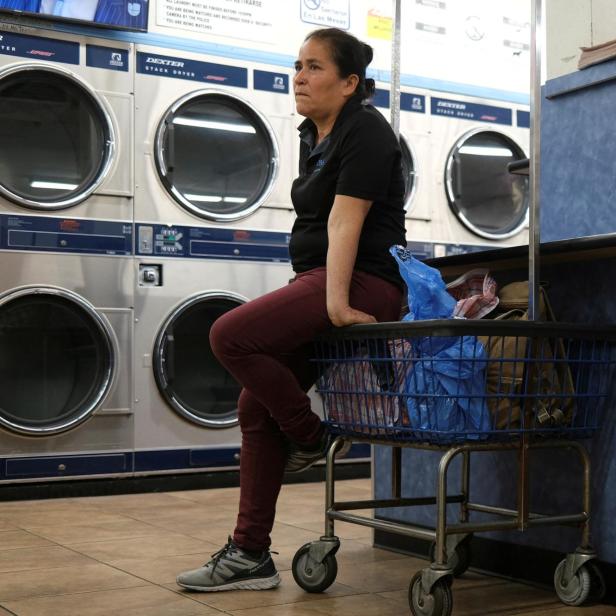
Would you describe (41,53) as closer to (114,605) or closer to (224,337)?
(224,337)

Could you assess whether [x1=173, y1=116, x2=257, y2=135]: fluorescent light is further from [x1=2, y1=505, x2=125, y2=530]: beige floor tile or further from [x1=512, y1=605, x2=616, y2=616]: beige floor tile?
[x1=512, y1=605, x2=616, y2=616]: beige floor tile

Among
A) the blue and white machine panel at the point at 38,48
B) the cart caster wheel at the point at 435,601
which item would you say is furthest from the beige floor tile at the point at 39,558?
the blue and white machine panel at the point at 38,48

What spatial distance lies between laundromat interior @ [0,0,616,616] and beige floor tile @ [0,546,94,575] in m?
0.02

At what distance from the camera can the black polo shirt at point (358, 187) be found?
226 cm

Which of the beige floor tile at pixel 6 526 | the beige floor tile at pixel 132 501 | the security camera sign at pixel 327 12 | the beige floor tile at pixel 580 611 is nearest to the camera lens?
the beige floor tile at pixel 580 611

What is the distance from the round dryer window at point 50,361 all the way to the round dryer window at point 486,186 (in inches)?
82.5

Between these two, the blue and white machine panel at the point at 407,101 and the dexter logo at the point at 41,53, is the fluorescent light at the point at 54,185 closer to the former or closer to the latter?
the dexter logo at the point at 41,53

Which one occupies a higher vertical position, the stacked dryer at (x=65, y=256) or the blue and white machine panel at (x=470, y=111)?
the blue and white machine panel at (x=470, y=111)

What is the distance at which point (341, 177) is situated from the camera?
226 cm

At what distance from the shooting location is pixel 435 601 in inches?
79.4

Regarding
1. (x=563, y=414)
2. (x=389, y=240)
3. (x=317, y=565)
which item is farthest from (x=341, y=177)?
(x=317, y=565)

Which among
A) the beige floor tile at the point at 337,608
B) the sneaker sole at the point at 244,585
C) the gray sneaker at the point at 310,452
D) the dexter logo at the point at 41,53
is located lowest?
the beige floor tile at the point at 337,608

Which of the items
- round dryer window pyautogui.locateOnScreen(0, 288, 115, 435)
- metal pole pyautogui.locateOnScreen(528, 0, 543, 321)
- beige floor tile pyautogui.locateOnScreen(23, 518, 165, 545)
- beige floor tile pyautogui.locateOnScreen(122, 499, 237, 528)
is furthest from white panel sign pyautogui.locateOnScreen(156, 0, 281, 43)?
metal pole pyautogui.locateOnScreen(528, 0, 543, 321)

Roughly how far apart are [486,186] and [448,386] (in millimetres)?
3660
